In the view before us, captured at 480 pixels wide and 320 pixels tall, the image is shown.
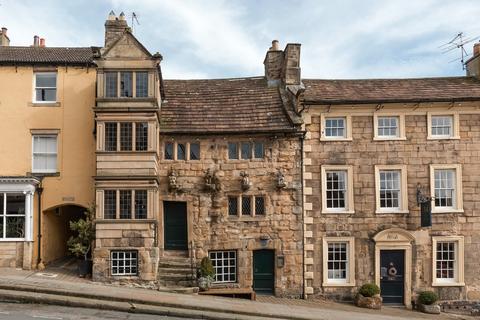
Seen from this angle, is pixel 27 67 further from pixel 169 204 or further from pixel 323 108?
pixel 323 108

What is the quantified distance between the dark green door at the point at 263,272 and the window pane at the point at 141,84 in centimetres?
800

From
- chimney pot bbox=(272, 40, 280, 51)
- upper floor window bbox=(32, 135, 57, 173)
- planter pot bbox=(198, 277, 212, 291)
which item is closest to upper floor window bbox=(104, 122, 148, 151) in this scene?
upper floor window bbox=(32, 135, 57, 173)

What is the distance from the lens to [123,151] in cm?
2139

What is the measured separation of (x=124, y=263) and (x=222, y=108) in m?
7.92

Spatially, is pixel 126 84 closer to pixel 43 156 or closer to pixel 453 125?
pixel 43 156

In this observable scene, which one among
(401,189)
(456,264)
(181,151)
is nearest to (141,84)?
(181,151)

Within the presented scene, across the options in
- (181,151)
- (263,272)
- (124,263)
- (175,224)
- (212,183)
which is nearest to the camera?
(124,263)

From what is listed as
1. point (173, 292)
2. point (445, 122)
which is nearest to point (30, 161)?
point (173, 292)

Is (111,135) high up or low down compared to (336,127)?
down

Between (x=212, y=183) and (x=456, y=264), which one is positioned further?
(x=456, y=264)

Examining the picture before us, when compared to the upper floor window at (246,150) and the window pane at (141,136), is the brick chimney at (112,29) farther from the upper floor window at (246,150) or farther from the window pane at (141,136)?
the upper floor window at (246,150)

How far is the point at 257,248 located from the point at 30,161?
33.2ft

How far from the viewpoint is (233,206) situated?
76.0 feet

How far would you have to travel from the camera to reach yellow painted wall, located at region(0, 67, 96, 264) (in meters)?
22.8
